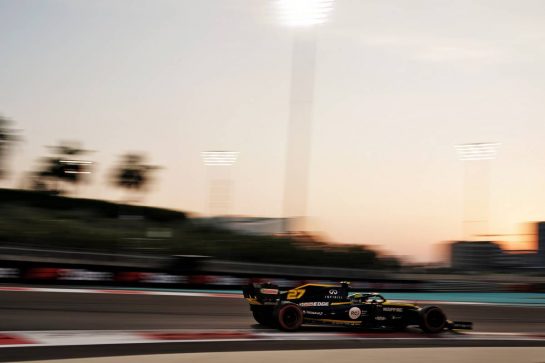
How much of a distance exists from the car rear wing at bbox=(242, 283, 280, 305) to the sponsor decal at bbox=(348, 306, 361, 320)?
1315 mm

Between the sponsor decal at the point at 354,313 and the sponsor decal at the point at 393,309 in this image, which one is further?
the sponsor decal at the point at 393,309

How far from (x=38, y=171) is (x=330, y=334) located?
62211 mm

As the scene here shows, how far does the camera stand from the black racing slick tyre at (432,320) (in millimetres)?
11977

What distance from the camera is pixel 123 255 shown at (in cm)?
2789

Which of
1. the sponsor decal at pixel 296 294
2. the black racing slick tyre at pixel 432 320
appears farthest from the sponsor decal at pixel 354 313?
the black racing slick tyre at pixel 432 320

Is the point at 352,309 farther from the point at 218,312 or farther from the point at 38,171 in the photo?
the point at 38,171

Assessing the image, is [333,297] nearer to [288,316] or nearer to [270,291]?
[288,316]

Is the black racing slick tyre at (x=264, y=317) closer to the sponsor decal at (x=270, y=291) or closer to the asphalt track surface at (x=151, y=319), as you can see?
the asphalt track surface at (x=151, y=319)

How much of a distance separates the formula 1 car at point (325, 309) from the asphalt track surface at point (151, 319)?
31 centimetres

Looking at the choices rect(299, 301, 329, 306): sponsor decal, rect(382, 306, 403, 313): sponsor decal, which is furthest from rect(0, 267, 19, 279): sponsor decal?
rect(382, 306, 403, 313): sponsor decal

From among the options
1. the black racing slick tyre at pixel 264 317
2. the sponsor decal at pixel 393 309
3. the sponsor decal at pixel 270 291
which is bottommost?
the black racing slick tyre at pixel 264 317

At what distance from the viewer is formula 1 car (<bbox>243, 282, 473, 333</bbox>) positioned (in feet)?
36.2

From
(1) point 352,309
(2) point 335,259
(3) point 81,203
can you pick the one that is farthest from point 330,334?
(3) point 81,203

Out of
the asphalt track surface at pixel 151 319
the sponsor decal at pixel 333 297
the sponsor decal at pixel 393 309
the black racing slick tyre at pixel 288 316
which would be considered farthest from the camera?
the sponsor decal at pixel 393 309
